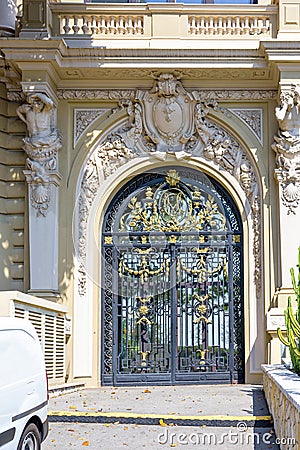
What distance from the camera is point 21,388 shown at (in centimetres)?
711

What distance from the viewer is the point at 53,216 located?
47.1 ft

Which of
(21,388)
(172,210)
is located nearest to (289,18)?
(172,210)

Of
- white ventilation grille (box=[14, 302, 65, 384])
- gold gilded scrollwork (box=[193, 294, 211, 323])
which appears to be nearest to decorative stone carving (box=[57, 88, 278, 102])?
gold gilded scrollwork (box=[193, 294, 211, 323])

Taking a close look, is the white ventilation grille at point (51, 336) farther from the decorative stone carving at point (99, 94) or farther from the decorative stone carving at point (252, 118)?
the decorative stone carving at point (252, 118)

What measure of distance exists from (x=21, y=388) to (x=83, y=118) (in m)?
8.59

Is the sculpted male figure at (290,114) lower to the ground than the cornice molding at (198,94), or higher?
lower

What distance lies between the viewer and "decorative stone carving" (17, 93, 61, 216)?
1427cm

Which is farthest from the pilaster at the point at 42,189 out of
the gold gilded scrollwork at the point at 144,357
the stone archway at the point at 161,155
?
the gold gilded scrollwork at the point at 144,357

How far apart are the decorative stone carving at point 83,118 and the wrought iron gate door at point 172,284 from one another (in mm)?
1352

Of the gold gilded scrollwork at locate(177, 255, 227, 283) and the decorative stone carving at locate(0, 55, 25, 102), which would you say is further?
the gold gilded scrollwork at locate(177, 255, 227, 283)

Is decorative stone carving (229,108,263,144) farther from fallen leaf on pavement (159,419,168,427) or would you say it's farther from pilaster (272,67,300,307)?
fallen leaf on pavement (159,419,168,427)

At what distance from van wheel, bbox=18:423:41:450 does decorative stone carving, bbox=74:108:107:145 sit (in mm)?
8203

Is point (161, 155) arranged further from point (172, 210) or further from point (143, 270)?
point (143, 270)

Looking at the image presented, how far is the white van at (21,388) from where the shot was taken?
6719 millimetres
